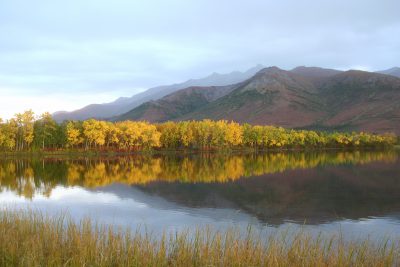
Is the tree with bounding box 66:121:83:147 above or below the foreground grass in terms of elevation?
above

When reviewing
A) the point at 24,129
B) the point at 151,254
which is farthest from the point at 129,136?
the point at 151,254

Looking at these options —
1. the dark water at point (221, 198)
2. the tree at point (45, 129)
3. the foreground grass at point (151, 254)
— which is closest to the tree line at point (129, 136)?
the tree at point (45, 129)

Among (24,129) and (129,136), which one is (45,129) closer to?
(24,129)

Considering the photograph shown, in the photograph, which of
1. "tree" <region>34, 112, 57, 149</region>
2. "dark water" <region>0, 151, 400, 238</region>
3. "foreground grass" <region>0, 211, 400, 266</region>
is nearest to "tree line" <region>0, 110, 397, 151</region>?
"tree" <region>34, 112, 57, 149</region>

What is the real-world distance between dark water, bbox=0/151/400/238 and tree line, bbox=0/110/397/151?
46.5m

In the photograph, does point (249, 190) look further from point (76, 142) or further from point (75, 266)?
point (76, 142)

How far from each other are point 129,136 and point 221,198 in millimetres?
78056

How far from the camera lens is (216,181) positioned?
1981 inches

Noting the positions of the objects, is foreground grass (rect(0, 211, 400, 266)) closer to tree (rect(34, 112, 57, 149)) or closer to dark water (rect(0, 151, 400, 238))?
dark water (rect(0, 151, 400, 238))

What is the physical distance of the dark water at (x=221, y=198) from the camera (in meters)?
26.6

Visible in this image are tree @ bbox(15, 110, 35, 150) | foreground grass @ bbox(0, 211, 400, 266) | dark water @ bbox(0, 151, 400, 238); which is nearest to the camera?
foreground grass @ bbox(0, 211, 400, 266)

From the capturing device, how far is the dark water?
2658 cm

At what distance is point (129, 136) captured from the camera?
112 metres

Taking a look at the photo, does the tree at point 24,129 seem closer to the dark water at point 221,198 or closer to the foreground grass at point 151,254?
the dark water at point 221,198
